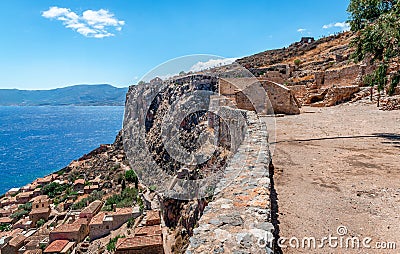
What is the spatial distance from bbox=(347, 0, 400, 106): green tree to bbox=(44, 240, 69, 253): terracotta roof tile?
21730 millimetres

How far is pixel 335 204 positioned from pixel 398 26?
5.81 metres

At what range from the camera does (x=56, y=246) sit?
20078 mm

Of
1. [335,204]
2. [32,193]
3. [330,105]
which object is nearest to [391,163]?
[335,204]

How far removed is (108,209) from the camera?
2694 cm

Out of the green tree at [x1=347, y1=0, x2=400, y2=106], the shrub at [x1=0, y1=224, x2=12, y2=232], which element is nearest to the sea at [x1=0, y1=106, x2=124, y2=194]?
the shrub at [x1=0, y1=224, x2=12, y2=232]

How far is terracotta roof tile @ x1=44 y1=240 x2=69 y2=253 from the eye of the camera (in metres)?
19.6

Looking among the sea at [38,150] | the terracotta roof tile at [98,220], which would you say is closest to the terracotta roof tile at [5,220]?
the terracotta roof tile at [98,220]

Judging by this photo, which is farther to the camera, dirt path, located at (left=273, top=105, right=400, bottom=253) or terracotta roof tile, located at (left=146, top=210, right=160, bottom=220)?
terracotta roof tile, located at (left=146, top=210, right=160, bottom=220)

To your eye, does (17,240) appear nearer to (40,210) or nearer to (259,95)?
(40,210)

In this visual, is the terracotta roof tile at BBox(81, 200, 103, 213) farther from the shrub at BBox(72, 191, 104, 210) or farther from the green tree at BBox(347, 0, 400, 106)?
the green tree at BBox(347, 0, 400, 106)

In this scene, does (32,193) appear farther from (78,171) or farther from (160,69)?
(160,69)

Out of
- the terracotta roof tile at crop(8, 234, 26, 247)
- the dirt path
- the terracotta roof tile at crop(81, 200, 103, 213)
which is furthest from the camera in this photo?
the terracotta roof tile at crop(81, 200, 103, 213)

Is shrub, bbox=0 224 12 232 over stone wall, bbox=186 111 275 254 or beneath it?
beneath

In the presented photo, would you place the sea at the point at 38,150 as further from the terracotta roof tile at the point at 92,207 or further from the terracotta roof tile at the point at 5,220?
the terracotta roof tile at the point at 92,207
